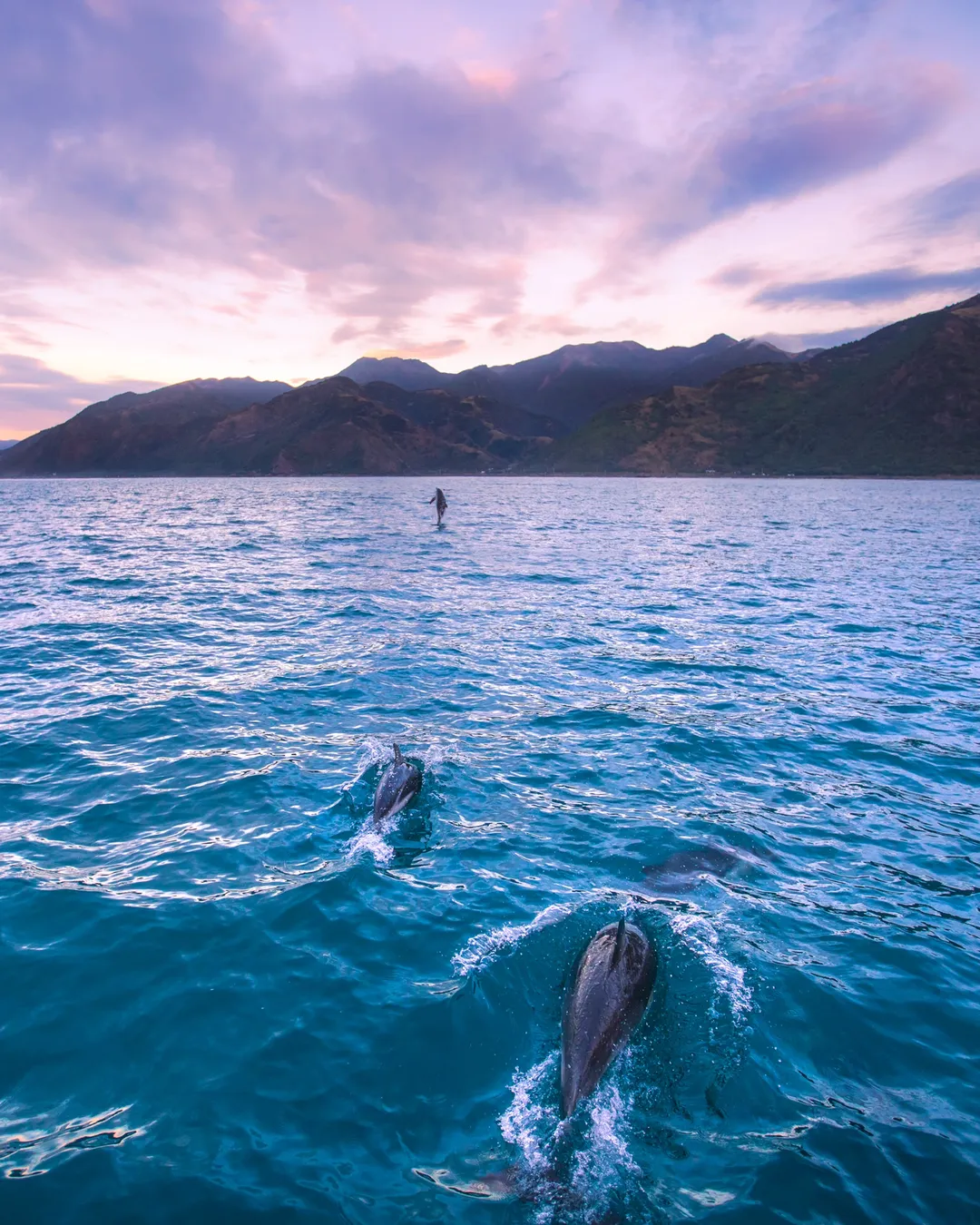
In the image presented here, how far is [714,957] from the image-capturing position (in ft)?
22.7

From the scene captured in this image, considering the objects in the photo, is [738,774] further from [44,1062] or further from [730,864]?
[44,1062]

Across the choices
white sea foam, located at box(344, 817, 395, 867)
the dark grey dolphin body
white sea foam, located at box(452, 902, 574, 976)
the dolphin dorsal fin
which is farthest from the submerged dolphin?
white sea foam, located at box(344, 817, 395, 867)

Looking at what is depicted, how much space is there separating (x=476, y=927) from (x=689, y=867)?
9.76 ft

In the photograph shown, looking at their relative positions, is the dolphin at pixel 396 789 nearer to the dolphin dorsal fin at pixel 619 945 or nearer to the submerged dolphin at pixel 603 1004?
the submerged dolphin at pixel 603 1004

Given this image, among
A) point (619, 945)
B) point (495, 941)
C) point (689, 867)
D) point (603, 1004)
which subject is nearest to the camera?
point (603, 1004)

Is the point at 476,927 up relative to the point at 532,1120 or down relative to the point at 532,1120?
down

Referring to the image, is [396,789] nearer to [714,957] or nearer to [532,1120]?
[714,957]

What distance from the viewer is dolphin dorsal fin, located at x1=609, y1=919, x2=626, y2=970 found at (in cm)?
618

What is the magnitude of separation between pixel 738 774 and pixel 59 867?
10.1m

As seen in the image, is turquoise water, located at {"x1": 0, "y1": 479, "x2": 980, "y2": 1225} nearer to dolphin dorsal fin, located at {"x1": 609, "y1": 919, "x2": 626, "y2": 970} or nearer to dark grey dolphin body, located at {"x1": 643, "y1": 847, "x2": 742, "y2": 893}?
dark grey dolphin body, located at {"x1": 643, "y1": 847, "x2": 742, "y2": 893}

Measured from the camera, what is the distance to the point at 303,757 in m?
11.6

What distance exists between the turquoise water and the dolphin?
0.22m

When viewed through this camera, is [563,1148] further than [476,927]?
No

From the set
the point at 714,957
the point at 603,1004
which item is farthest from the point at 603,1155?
the point at 714,957
